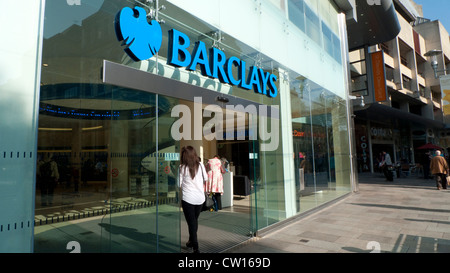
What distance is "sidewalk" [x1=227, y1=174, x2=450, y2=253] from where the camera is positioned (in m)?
4.61

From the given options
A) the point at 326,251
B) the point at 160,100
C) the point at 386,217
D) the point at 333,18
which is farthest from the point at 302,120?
the point at 333,18

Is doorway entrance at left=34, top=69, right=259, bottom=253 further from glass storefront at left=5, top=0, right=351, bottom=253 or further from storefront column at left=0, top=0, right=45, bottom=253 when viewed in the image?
storefront column at left=0, top=0, right=45, bottom=253

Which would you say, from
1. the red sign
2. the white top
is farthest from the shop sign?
the red sign

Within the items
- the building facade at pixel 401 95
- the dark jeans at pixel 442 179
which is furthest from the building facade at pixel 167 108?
the building facade at pixel 401 95

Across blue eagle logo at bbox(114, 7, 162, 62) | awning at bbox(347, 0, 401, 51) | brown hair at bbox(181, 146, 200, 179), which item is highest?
awning at bbox(347, 0, 401, 51)

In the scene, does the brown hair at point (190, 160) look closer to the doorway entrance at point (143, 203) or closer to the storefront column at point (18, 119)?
the doorway entrance at point (143, 203)

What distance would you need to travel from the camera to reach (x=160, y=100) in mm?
4055

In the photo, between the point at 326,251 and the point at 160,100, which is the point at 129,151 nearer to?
the point at 160,100

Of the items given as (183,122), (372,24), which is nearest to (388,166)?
(372,24)

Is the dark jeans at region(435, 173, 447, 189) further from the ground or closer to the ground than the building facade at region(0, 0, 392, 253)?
closer to the ground

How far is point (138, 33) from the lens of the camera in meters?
3.77

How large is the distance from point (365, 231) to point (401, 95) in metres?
26.1

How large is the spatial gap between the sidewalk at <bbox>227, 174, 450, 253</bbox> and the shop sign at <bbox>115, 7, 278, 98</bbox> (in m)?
3.29

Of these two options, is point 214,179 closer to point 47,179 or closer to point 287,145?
point 287,145
